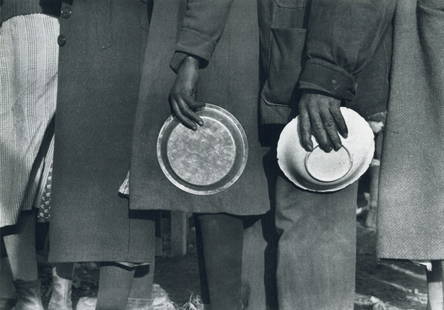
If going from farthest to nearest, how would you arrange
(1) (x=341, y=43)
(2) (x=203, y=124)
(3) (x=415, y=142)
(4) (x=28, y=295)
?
1. (4) (x=28, y=295)
2. (2) (x=203, y=124)
3. (3) (x=415, y=142)
4. (1) (x=341, y=43)

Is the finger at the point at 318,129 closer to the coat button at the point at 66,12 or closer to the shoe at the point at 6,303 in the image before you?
the coat button at the point at 66,12

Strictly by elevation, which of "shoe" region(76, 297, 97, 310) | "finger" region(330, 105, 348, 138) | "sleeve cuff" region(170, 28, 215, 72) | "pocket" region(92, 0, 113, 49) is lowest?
"shoe" region(76, 297, 97, 310)

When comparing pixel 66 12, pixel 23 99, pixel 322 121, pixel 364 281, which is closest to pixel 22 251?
pixel 23 99

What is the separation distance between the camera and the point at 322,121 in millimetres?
3006

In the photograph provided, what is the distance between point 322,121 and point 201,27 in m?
0.55

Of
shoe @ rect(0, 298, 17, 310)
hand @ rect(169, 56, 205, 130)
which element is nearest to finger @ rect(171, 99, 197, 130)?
hand @ rect(169, 56, 205, 130)

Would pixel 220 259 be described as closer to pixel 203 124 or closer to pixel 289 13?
pixel 203 124

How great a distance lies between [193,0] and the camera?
321cm

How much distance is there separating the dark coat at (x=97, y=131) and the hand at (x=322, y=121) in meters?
0.81

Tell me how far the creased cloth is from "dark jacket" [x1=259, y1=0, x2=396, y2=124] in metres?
0.07

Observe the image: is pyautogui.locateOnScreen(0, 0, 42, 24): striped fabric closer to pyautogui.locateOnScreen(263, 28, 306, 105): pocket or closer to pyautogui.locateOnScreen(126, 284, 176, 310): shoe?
pyautogui.locateOnScreen(263, 28, 306, 105): pocket

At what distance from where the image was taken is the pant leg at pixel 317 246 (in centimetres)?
318

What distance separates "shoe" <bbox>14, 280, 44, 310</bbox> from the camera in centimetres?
396

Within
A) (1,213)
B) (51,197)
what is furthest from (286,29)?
(1,213)
